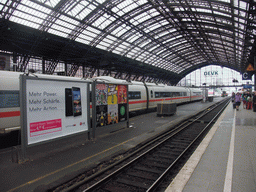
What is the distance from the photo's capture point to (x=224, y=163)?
5551 mm

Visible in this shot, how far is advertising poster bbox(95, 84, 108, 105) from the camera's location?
9000 mm

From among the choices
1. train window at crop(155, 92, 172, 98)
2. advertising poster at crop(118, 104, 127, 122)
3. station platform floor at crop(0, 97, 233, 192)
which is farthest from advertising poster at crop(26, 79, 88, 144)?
train window at crop(155, 92, 172, 98)

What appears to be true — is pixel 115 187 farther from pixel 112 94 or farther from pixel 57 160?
pixel 112 94

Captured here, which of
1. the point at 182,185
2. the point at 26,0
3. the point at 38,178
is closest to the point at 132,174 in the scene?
the point at 182,185

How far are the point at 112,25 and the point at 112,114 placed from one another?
24.7 metres

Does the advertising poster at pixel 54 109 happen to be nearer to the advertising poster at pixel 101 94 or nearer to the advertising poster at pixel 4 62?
the advertising poster at pixel 101 94

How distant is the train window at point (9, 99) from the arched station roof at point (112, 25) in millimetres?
15587

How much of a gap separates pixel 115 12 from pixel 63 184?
90.1 ft

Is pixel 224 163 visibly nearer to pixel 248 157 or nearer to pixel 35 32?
pixel 248 157

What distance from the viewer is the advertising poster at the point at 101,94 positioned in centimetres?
900

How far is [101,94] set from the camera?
9.23 m

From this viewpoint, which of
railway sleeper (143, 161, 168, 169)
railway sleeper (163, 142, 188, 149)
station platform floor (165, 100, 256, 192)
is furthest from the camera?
railway sleeper (163, 142, 188, 149)

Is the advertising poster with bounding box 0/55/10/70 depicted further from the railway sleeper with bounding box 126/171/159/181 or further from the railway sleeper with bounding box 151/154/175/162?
the railway sleeper with bounding box 126/171/159/181

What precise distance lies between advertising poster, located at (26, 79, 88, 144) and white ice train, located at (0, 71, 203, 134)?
119 inches
